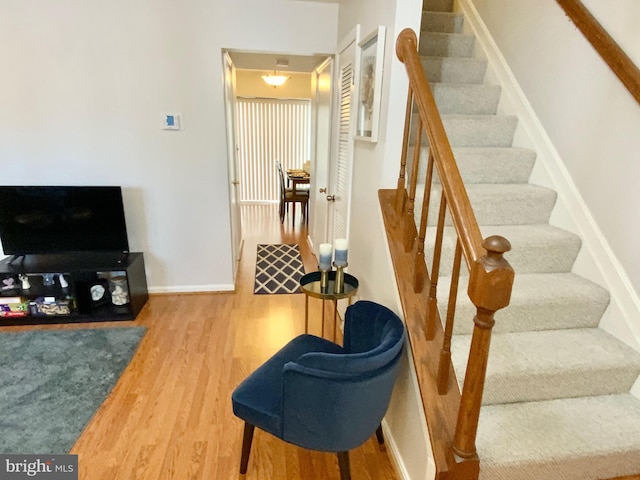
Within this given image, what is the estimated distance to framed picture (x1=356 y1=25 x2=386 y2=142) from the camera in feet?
6.34

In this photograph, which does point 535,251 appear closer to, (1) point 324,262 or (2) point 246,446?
(1) point 324,262

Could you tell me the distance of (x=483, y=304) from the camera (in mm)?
1021

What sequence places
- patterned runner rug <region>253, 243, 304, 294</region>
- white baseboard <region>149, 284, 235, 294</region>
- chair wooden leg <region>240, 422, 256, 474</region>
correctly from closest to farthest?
chair wooden leg <region>240, 422, 256, 474</region> → white baseboard <region>149, 284, 235, 294</region> → patterned runner rug <region>253, 243, 304, 294</region>

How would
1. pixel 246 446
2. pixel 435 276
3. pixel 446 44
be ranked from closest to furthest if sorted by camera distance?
pixel 435 276, pixel 246 446, pixel 446 44

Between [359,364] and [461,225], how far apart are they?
1.98 ft

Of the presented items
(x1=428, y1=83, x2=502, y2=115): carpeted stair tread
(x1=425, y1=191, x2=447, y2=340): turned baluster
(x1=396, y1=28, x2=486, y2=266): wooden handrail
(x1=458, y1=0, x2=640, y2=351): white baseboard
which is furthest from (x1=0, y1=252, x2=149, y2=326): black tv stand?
(x1=458, y1=0, x2=640, y2=351): white baseboard

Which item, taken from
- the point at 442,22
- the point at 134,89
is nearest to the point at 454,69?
the point at 442,22

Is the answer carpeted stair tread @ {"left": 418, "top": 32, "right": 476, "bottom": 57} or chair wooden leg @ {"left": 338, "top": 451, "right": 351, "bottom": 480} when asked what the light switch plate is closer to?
carpeted stair tread @ {"left": 418, "top": 32, "right": 476, "bottom": 57}

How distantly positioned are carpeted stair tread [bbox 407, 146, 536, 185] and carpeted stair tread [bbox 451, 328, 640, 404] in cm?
100

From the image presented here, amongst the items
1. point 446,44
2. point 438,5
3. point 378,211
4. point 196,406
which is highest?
point 438,5

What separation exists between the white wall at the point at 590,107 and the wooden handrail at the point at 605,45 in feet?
0.15

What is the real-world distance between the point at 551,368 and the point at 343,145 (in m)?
2.04

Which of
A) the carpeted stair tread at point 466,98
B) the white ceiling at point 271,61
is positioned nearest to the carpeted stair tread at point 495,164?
the carpeted stair tread at point 466,98

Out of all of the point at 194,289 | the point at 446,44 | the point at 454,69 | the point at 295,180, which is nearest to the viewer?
the point at 454,69
